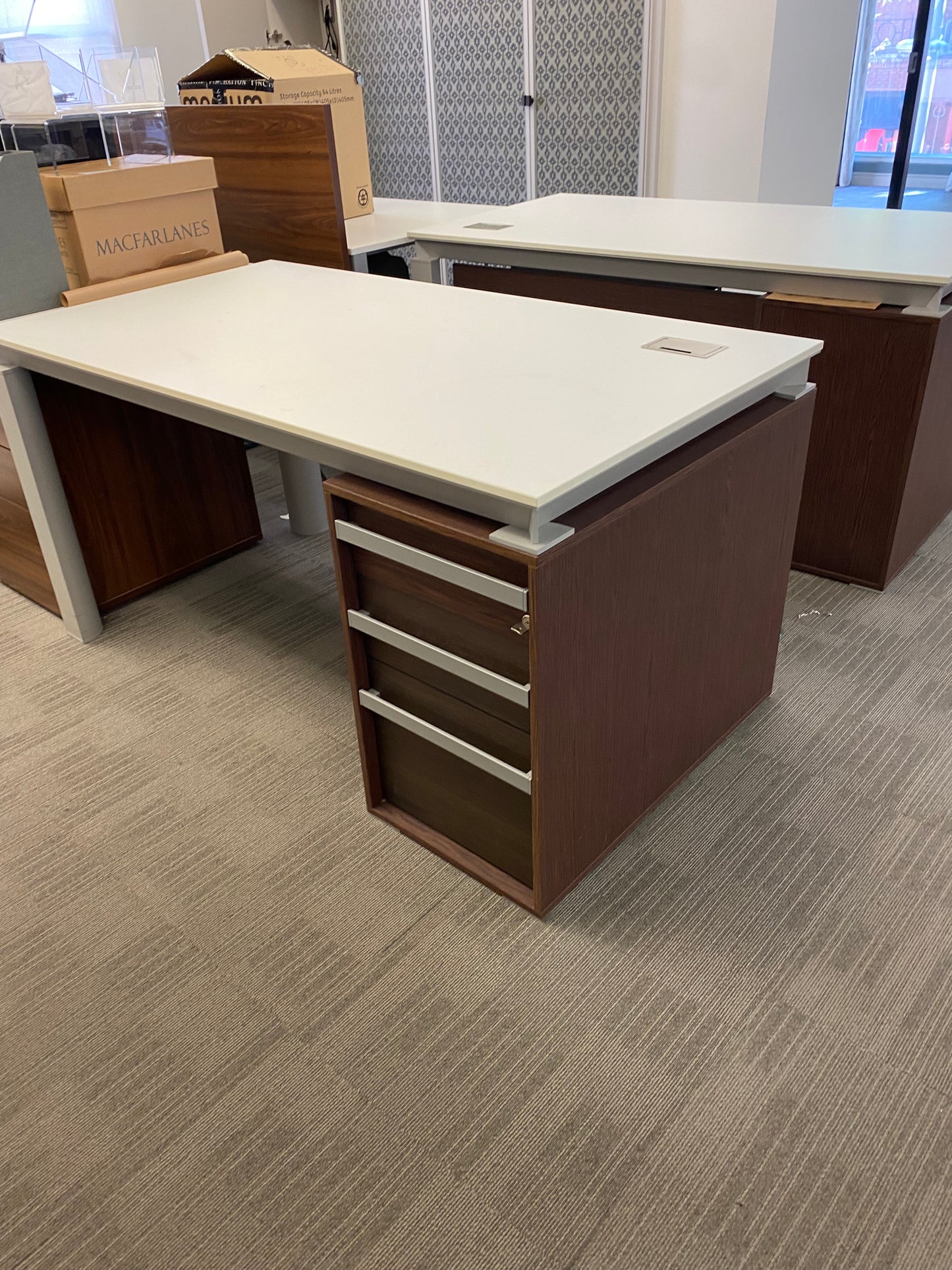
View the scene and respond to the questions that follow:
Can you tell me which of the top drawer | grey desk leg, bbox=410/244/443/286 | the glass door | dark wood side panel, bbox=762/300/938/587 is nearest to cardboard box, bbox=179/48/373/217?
grey desk leg, bbox=410/244/443/286

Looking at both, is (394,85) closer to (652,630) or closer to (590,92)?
(590,92)

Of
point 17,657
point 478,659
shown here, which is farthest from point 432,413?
point 17,657

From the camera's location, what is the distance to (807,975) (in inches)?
55.6

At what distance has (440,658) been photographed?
4.61ft

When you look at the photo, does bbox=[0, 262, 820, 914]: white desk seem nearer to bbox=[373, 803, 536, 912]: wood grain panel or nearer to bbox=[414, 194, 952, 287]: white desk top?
bbox=[373, 803, 536, 912]: wood grain panel

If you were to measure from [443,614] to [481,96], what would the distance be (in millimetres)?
4000

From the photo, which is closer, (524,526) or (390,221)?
(524,526)

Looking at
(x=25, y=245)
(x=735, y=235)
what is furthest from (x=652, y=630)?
(x=25, y=245)

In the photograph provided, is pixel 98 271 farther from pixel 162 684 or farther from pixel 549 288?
pixel 549 288

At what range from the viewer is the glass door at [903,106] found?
550cm

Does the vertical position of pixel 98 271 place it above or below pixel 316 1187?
above

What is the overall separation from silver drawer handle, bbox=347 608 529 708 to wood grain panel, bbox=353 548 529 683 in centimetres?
1

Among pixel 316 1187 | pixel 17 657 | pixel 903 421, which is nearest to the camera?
pixel 316 1187

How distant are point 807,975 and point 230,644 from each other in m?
1.53
